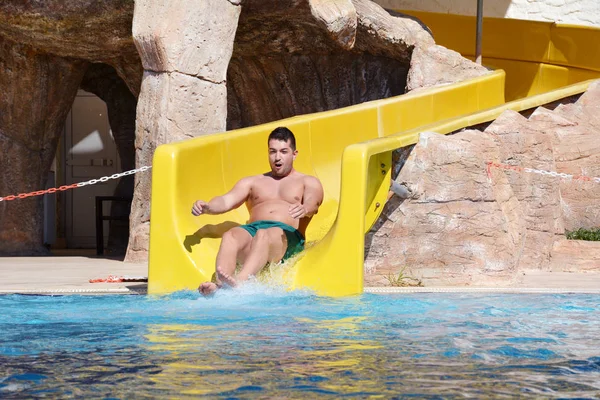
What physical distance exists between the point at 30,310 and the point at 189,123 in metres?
3.16

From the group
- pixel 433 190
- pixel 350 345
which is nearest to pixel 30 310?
pixel 350 345

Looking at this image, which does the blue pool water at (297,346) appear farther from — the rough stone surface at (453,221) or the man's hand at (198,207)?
the rough stone surface at (453,221)

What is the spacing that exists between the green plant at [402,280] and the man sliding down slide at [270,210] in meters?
0.66

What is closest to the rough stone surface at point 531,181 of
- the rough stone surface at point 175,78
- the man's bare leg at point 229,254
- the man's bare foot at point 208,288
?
the rough stone surface at point 175,78

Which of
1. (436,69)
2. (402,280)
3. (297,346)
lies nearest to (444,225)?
(402,280)

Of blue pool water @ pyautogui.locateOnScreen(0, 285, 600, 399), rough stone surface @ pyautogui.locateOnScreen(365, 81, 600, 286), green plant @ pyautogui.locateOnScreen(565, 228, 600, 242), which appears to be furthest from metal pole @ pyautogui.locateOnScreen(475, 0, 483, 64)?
blue pool water @ pyautogui.locateOnScreen(0, 285, 600, 399)

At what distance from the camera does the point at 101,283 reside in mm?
6195

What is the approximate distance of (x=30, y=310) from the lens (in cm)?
488

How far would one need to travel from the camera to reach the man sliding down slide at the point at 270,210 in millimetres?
5484

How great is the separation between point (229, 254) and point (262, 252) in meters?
0.19

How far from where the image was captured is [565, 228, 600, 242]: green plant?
8.78 meters

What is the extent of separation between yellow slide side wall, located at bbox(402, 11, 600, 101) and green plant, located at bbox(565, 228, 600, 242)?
3.73 meters

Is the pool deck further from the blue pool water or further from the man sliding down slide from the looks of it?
the man sliding down slide

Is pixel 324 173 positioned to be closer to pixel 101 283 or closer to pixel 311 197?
pixel 311 197
